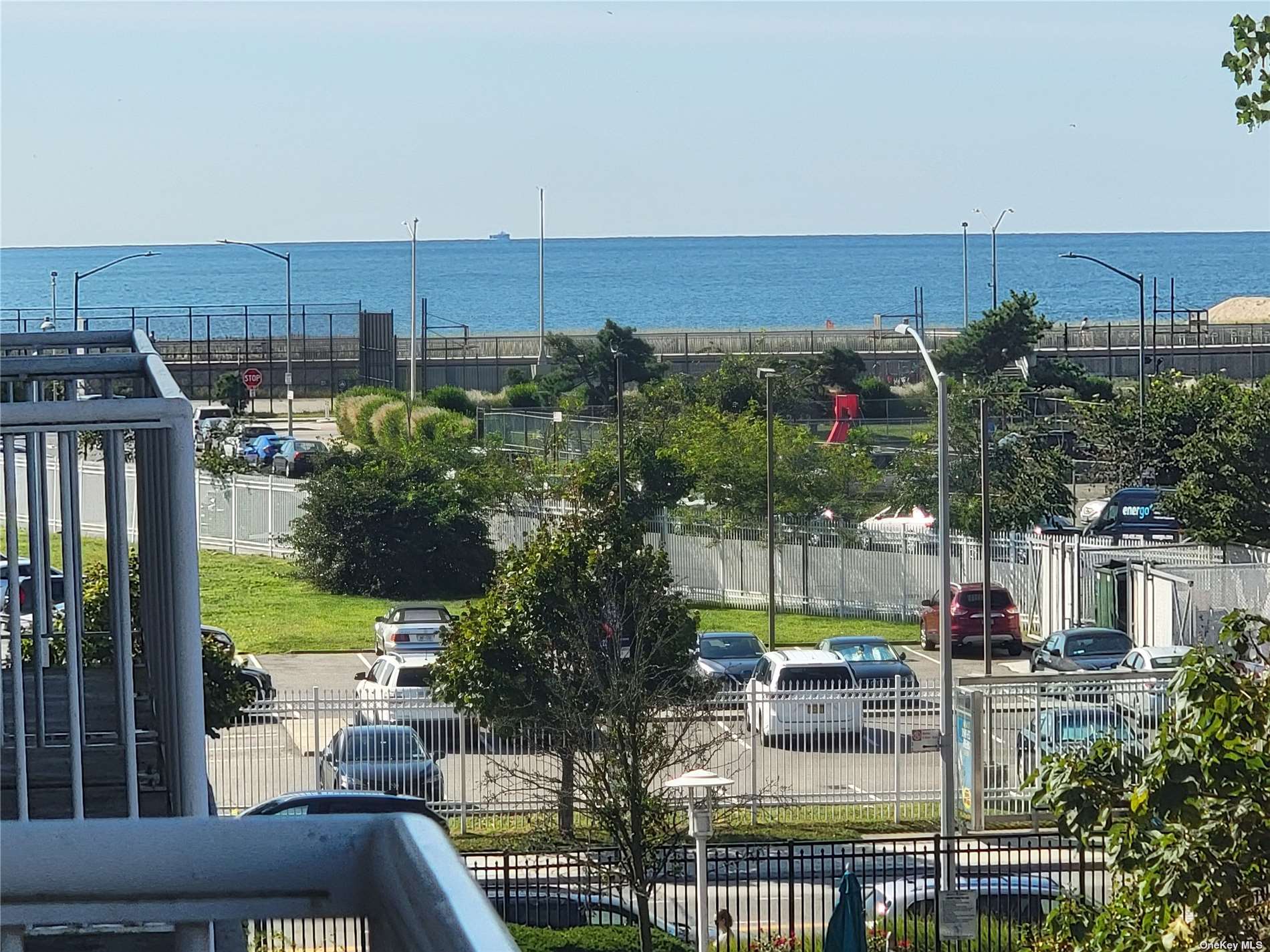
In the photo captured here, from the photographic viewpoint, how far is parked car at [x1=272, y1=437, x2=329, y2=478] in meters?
44.6

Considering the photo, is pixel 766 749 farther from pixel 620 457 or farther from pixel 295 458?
pixel 295 458

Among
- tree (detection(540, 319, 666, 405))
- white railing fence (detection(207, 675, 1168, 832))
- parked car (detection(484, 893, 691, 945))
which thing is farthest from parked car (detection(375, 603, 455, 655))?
tree (detection(540, 319, 666, 405))

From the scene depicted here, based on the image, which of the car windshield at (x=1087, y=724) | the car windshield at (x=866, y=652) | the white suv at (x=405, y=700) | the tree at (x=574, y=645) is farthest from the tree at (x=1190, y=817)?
the car windshield at (x=866, y=652)

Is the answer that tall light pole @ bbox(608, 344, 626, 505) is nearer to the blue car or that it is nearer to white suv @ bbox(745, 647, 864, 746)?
white suv @ bbox(745, 647, 864, 746)

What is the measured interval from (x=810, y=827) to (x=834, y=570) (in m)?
12.6

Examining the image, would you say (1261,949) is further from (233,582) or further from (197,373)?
(197,373)

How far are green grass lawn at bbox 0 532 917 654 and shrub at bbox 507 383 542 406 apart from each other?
78.4 ft

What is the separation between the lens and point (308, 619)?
1235 inches

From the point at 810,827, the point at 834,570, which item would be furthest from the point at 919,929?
the point at 834,570

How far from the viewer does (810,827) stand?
19.6 meters

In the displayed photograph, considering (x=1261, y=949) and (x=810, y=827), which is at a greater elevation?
(x=1261, y=949)

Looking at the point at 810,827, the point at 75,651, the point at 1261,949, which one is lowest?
the point at 810,827

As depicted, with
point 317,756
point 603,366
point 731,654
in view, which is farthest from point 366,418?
point 317,756

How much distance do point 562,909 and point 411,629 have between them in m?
12.5
